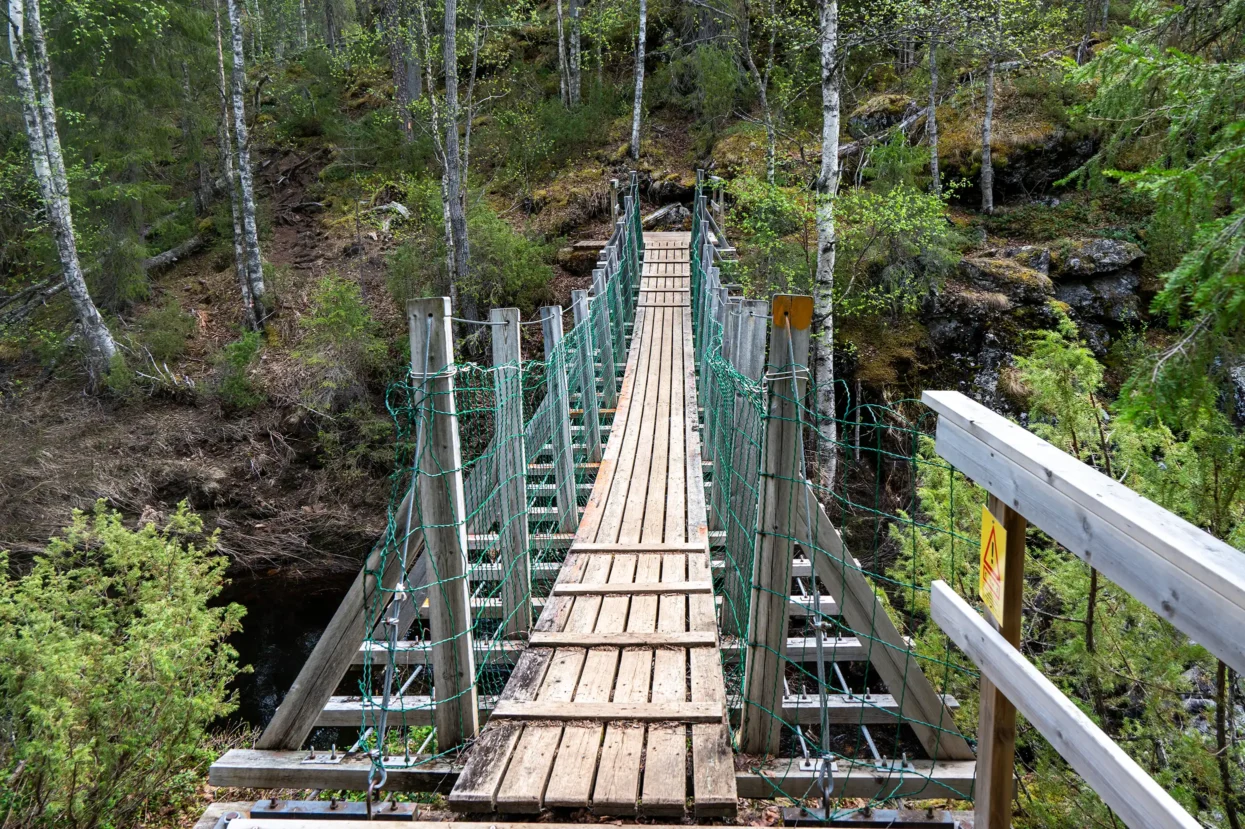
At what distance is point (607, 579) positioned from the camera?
12.7 ft

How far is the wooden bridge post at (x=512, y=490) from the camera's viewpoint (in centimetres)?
373

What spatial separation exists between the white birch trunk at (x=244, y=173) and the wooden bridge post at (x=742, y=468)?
1206 centimetres

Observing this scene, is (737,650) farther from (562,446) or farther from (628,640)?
(562,446)

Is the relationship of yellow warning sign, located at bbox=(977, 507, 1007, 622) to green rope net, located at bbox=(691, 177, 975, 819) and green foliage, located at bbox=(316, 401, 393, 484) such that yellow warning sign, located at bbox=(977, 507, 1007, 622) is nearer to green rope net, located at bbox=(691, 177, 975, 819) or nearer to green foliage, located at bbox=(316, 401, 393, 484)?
green rope net, located at bbox=(691, 177, 975, 819)

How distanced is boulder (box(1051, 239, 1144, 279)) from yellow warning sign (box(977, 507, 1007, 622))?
12303 millimetres

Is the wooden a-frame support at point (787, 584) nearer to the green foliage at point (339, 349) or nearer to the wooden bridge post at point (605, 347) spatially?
the wooden bridge post at point (605, 347)

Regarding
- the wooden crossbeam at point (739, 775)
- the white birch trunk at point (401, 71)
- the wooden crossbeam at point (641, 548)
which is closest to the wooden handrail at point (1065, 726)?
the wooden crossbeam at point (739, 775)

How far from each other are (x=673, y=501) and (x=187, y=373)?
1265cm

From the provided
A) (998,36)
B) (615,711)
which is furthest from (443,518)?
(998,36)

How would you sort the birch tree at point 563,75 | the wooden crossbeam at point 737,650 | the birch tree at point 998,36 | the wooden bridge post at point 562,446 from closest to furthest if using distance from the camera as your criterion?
the wooden crossbeam at point 737,650, the wooden bridge post at point 562,446, the birch tree at point 998,36, the birch tree at point 563,75

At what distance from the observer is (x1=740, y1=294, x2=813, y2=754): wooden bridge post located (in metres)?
2.50

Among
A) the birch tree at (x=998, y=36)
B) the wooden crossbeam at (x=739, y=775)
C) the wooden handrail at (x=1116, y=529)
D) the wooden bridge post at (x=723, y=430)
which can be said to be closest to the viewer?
the wooden handrail at (x=1116, y=529)

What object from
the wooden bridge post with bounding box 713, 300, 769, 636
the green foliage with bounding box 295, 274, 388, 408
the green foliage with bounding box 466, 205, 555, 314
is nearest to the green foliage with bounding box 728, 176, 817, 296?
the green foliage with bounding box 466, 205, 555, 314

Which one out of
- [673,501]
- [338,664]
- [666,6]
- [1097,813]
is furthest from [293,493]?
[666,6]
